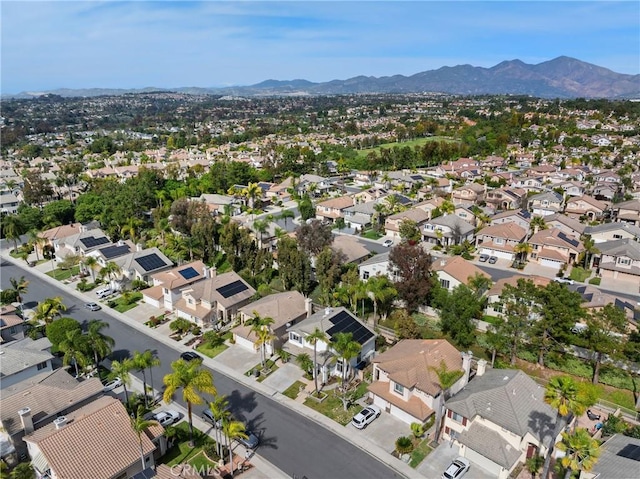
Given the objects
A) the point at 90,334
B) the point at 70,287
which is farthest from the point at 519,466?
the point at 70,287

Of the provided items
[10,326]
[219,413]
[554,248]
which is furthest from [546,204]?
[10,326]

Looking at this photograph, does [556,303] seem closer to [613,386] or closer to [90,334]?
[613,386]

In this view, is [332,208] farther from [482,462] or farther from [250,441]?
[482,462]

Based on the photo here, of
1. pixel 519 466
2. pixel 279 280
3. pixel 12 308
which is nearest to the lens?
pixel 519 466

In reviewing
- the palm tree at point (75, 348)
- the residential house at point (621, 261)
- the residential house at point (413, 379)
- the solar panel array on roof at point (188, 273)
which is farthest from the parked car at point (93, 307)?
the residential house at point (621, 261)

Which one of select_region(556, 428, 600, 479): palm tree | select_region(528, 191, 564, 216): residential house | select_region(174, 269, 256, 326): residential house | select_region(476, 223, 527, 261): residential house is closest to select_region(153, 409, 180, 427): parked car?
select_region(174, 269, 256, 326): residential house

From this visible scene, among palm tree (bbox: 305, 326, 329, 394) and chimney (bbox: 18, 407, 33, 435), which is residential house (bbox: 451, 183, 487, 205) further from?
chimney (bbox: 18, 407, 33, 435)

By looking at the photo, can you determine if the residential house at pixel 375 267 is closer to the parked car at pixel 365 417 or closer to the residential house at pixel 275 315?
the residential house at pixel 275 315
